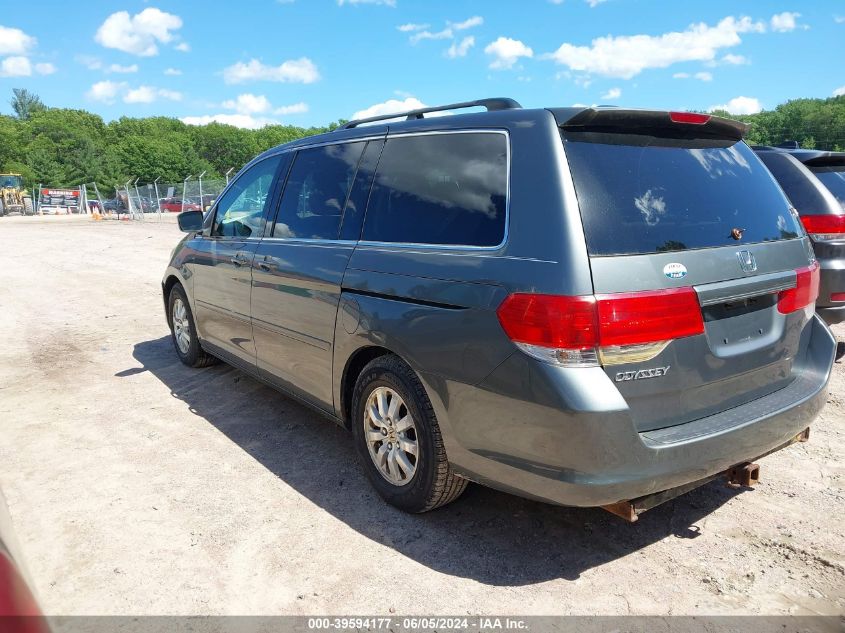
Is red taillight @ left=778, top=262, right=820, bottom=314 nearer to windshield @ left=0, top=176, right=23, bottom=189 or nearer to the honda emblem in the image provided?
the honda emblem

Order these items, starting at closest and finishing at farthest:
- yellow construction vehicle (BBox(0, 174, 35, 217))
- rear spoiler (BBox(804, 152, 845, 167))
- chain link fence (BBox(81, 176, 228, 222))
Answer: rear spoiler (BBox(804, 152, 845, 167)) < chain link fence (BBox(81, 176, 228, 222)) < yellow construction vehicle (BBox(0, 174, 35, 217))

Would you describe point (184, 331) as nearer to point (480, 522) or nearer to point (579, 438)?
point (480, 522)

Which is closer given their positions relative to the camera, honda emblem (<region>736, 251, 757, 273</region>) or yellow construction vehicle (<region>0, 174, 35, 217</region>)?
honda emblem (<region>736, 251, 757, 273</region>)

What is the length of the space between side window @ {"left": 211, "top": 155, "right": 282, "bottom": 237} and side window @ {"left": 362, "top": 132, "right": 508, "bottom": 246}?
135 centimetres

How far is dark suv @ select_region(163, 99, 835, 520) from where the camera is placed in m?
2.32

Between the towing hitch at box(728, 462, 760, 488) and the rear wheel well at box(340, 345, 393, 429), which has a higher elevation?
the rear wheel well at box(340, 345, 393, 429)

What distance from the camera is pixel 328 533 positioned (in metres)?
3.06

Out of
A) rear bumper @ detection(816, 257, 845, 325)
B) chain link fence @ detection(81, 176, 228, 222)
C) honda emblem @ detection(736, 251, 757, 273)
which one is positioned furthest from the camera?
chain link fence @ detection(81, 176, 228, 222)

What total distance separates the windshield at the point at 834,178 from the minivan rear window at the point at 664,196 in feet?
9.65

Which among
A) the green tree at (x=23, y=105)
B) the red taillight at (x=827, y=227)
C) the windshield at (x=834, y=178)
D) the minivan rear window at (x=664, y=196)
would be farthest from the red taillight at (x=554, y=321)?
the green tree at (x=23, y=105)

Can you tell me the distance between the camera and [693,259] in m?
2.48

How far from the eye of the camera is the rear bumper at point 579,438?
7.48ft

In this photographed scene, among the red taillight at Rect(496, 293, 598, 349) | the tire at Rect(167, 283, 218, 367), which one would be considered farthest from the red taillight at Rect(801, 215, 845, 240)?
the tire at Rect(167, 283, 218, 367)

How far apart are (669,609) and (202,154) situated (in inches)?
5662
